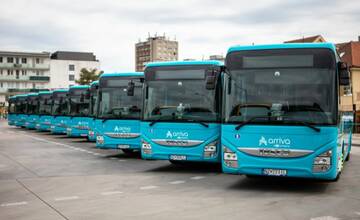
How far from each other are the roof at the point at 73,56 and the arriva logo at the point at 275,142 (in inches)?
5032

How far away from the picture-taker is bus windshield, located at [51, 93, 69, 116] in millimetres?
32219

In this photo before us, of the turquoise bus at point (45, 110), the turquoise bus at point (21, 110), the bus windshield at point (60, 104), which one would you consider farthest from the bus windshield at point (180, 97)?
the turquoise bus at point (21, 110)

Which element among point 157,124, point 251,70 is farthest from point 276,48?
point 157,124

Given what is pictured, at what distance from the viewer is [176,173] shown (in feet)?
45.4

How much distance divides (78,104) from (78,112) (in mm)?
Answer: 465

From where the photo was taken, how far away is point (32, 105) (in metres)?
42.0

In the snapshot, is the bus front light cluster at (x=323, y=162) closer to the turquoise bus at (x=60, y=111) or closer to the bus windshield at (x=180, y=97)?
the bus windshield at (x=180, y=97)

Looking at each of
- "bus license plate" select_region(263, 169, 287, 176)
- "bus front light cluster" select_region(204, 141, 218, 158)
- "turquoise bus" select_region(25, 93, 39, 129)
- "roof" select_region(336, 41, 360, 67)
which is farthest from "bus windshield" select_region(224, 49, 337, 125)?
"roof" select_region(336, 41, 360, 67)

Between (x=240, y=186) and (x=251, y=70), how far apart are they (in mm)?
2689

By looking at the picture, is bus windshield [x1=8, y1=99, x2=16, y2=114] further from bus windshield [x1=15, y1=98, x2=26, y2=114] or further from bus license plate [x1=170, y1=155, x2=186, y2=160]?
bus license plate [x1=170, y1=155, x2=186, y2=160]

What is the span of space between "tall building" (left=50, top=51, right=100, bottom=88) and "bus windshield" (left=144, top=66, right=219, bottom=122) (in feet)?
379

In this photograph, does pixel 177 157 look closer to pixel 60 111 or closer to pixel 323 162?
pixel 323 162

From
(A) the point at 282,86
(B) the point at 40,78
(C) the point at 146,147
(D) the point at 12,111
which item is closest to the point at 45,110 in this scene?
(D) the point at 12,111

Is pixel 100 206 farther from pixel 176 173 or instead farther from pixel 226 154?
A: pixel 176 173
